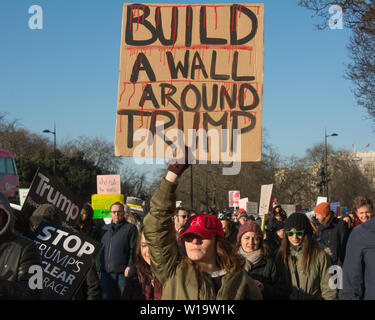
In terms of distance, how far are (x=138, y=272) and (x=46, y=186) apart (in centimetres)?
261

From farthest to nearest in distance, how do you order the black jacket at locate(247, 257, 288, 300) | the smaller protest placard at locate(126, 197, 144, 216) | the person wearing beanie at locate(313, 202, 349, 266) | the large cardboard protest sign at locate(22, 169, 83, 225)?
the smaller protest placard at locate(126, 197, 144, 216)
the person wearing beanie at locate(313, 202, 349, 266)
the large cardboard protest sign at locate(22, 169, 83, 225)
the black jacket at locate(247, 257, 288, 300)

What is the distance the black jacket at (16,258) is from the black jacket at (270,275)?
197 centimetres

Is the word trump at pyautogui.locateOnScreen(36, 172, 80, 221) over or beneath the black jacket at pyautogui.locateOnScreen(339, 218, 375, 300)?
over

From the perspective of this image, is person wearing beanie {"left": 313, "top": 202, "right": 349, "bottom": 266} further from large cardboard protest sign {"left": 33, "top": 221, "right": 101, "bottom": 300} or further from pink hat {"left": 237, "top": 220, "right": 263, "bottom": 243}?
large cardboard protest sign {"left": 33, "top": 221, "right": 101, "bottom": 300}

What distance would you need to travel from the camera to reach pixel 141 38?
455 cm

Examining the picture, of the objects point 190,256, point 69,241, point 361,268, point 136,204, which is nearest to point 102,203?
point 136,204

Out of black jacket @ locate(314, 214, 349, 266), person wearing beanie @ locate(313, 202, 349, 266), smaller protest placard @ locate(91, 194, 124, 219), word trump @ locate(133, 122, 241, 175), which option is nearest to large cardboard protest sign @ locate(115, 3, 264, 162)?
word trump @ locate(133, 122, 241, 175)

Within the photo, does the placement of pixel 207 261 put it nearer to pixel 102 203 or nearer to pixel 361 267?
pixel 361 267

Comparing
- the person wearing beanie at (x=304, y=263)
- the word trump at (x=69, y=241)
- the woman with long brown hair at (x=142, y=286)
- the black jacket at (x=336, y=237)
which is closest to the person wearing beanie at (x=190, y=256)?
the woman with long brown hair at (x=142, y=286)

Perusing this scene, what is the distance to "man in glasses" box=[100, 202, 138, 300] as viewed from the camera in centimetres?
752

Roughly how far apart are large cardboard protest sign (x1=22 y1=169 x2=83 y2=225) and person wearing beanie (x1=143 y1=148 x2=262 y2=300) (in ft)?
11.8

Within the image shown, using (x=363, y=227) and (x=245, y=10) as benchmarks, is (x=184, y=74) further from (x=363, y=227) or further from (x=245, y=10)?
(x=363, y=227)

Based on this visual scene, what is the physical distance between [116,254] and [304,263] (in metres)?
3.48
